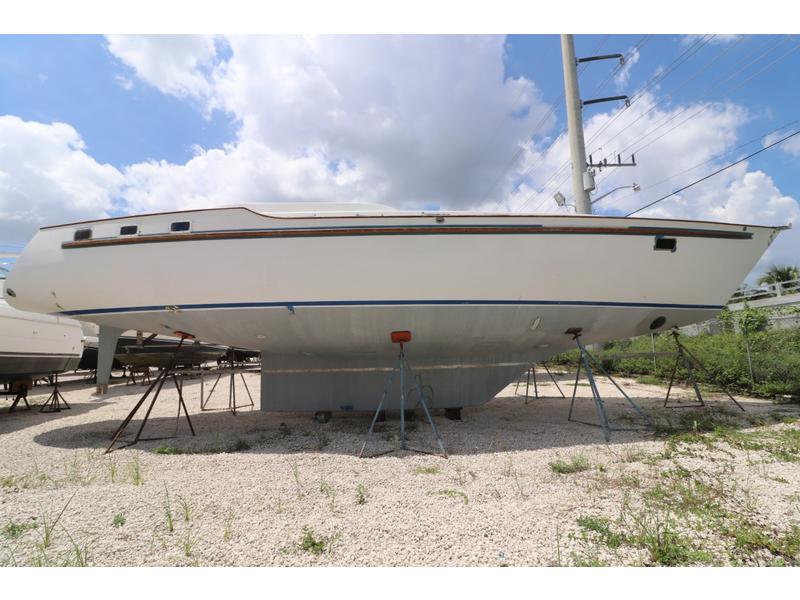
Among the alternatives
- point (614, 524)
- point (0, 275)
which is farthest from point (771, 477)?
point (0, 275)

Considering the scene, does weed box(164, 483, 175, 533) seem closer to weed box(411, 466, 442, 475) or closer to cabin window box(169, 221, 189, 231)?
weed box(411, 466, 442, 475)

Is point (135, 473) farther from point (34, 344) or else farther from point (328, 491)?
point (34, 344)

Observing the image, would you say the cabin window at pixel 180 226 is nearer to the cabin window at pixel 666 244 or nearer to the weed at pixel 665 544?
the weed at pixel 665 544

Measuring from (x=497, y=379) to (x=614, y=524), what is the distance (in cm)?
289

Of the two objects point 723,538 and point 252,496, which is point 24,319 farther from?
point 723,538

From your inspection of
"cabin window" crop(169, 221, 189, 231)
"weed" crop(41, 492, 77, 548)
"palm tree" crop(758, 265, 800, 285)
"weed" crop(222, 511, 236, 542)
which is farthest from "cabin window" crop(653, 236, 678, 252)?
"palm tree" crop(758, 265, 800, 285)

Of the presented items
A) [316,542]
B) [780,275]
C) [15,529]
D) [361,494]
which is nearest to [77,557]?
[15,529]

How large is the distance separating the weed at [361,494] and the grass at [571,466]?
1.45 meters

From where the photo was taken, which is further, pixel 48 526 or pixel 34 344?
pixel 34 344

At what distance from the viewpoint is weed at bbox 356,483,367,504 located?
236 centimetres

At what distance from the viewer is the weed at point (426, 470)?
293 cm

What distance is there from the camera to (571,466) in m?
2.95

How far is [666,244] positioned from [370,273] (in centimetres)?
333

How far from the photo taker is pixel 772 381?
6.06m
